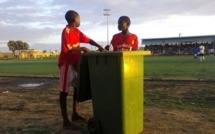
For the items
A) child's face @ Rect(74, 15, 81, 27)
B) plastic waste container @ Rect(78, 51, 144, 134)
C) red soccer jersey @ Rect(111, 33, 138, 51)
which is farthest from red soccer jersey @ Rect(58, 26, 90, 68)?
red soccer jersey @ Rect(111, 33, 138, 51)

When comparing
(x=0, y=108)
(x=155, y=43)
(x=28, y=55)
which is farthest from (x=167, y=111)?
(x=28, y=55)

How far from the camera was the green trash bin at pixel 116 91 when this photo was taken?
16.8 ft

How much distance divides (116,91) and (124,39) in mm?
1664

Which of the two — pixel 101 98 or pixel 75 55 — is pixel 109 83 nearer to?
pixel 101 98

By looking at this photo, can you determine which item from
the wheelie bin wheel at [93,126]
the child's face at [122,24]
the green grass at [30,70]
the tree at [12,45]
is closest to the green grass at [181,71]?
the green grass at [30,70]

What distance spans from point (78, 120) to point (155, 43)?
9154 centimetres

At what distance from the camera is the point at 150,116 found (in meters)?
7.11

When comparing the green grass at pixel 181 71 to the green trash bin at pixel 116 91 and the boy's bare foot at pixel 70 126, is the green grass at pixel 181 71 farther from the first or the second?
the green trash bin at pixel 116 91

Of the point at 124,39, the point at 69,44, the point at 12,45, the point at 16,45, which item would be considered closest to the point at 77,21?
the point at 69,44

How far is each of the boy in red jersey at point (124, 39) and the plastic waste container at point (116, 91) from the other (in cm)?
92

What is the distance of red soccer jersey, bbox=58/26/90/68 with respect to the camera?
6.10 metres

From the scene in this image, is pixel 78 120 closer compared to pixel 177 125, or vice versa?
pixel 177 125

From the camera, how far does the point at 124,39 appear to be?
21.6 feet

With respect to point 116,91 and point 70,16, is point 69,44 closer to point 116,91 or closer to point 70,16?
point 70,16
